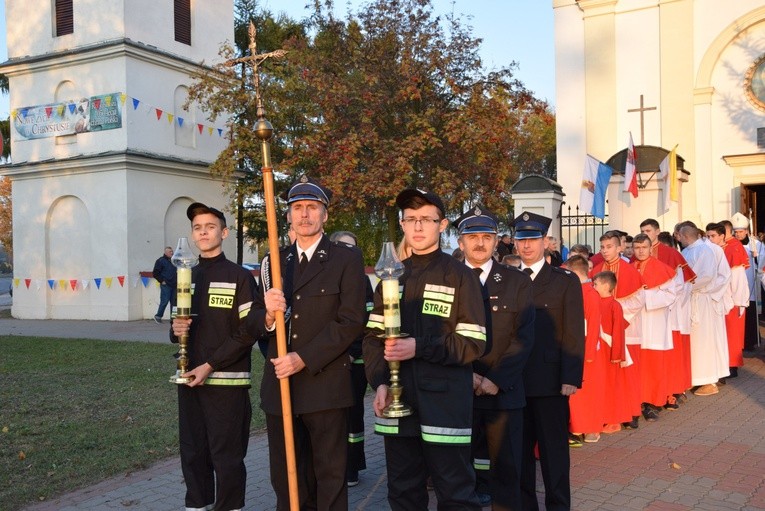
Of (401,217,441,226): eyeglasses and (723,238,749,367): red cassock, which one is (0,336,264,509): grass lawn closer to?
(401,217,441,226): eyeglasses

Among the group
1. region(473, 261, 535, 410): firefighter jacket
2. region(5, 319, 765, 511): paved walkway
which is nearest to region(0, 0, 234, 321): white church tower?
region(5, 319, 765, 511): paved walkway

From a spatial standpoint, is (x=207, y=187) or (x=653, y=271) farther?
(x=207, y=187)

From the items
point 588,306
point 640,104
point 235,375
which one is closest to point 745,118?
point 640,104

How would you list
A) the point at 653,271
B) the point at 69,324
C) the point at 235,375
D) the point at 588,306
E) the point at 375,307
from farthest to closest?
the point at 69,324 < the point at 653,271 < the point at 588,306 < the point at 235,375 < the point at 375,307

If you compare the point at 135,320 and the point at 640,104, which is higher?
the point at 640,104

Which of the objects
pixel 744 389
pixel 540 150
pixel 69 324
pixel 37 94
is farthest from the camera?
pixel 540 150

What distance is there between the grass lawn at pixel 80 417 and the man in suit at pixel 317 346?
9.00 feet

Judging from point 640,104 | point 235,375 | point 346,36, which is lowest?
point 235,375

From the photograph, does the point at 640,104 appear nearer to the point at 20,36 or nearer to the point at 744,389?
the point at 744,389

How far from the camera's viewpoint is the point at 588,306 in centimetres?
719

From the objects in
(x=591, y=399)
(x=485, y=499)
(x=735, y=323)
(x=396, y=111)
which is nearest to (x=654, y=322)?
(x=591, y=399)

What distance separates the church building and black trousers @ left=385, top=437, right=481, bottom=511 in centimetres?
1608

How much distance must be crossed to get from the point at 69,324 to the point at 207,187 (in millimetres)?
6143

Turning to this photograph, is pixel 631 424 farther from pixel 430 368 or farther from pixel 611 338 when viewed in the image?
pixel 430 368
